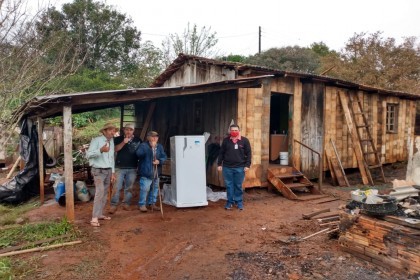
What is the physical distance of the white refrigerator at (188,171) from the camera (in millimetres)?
6711

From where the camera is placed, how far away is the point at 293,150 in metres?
9.16

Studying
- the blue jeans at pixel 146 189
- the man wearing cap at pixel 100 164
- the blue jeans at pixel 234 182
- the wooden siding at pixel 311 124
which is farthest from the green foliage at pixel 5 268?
the wooden siding at pixel 311 124

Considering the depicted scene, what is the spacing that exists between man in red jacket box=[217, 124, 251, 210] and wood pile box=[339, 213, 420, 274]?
2545 millimetres

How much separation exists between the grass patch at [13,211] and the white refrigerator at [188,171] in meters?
3.00

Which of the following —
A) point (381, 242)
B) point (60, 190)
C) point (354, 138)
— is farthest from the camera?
point (354, 138)

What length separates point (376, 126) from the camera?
39.1 feet

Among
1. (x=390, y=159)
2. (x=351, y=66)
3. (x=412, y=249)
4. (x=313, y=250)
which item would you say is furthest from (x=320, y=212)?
(x=351, y=66)

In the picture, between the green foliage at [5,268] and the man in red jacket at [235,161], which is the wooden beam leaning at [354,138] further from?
the green foliage at [5,268]

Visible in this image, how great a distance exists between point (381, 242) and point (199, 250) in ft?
7.71

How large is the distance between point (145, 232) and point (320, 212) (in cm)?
330

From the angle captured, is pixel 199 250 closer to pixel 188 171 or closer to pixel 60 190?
pixel 188 171

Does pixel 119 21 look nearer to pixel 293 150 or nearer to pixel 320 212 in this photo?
pixel 293 150

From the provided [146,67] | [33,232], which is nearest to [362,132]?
[33,232]

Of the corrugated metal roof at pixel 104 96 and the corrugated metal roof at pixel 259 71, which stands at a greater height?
the corrugated metal roof at pixel 259 71
